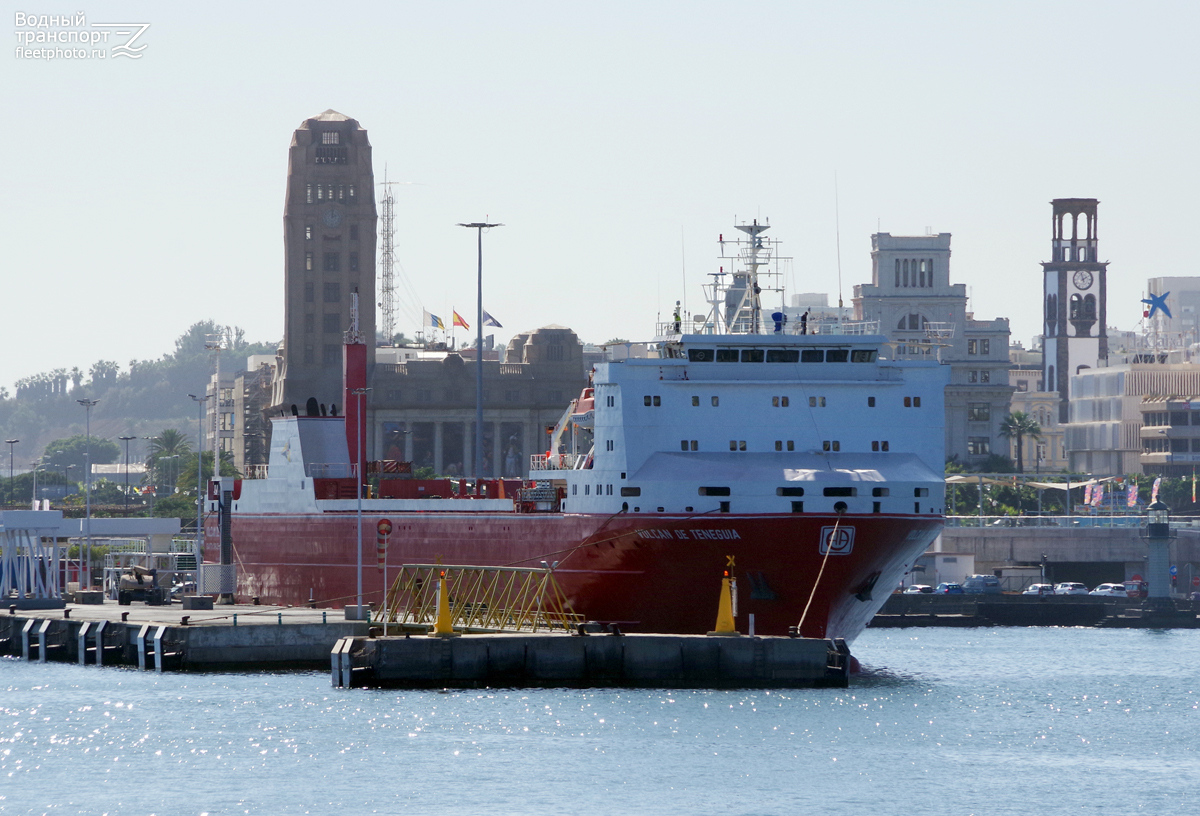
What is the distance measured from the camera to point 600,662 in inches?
2130

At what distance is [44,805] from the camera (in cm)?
4019

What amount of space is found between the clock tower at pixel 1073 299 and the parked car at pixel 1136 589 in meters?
68.5

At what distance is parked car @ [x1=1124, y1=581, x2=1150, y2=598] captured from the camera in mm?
99688

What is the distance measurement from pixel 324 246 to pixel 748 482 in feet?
406

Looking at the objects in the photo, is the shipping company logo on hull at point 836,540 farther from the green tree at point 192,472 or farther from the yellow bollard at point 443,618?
the green tree at point 192,472

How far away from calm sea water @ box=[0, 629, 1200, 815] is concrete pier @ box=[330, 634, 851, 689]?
44 cm

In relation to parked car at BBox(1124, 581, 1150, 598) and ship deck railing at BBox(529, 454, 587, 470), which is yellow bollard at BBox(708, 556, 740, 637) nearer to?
ship deck railing at BBox(529, 454, 587, 470)

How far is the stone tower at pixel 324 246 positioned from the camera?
575ft

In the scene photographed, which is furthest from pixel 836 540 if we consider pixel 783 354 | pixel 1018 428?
pixel 1018 428

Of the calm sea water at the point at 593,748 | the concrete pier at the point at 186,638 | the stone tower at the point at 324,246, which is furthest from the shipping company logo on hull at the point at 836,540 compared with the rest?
the stone tower at the point at 324,246

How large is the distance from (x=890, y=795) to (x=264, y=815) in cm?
1208

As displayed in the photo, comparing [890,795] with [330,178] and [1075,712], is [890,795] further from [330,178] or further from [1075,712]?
[330,178]


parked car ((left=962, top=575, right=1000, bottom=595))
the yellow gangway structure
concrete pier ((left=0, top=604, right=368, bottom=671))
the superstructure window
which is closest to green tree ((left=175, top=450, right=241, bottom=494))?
parked car ((left=962, top=575, right=1000, bottom=595))

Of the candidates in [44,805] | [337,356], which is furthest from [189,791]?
[337,356]
